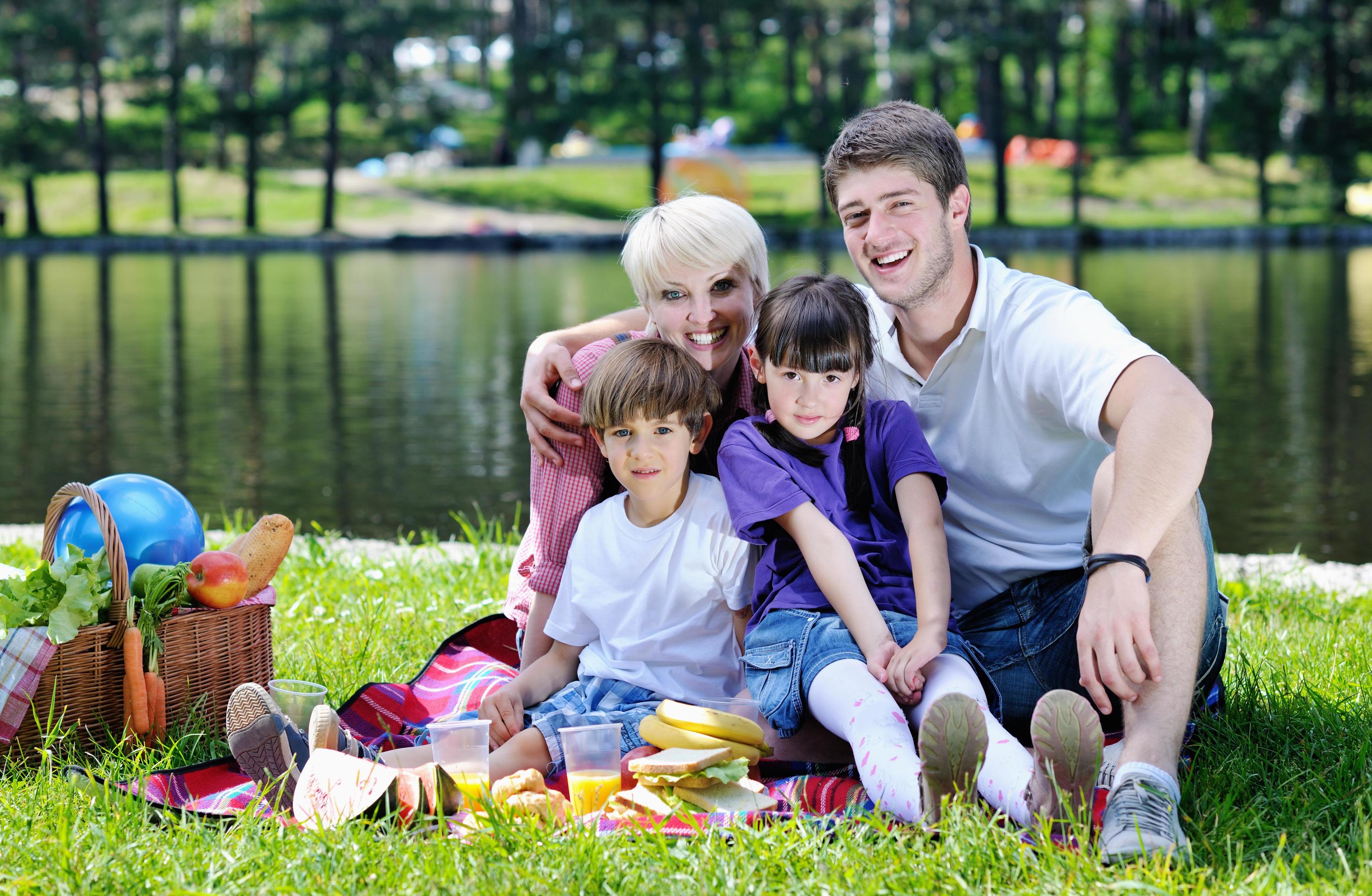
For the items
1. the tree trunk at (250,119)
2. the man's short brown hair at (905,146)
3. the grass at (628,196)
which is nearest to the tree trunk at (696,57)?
the grass at (628,196)

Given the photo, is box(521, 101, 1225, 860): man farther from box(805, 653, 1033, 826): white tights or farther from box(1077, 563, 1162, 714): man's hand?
box(805, 653, 1033, 826): white tights

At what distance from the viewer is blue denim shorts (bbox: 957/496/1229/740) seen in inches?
121

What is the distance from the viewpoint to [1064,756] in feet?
7.79

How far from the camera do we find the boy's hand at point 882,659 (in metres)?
2.81

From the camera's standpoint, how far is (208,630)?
3332mm

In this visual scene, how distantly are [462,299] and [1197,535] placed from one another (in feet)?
55.5

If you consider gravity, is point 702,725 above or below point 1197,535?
below

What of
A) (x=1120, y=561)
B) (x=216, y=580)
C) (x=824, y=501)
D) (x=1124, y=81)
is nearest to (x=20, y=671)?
(x=216, y=580)

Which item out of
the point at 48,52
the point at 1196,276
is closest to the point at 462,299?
the point at 1196,276

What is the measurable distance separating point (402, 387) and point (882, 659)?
9204 millimetres

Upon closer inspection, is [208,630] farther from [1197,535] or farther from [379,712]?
[1197,535]

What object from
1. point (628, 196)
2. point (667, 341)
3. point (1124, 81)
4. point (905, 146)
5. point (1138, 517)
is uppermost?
point (1124, 81)

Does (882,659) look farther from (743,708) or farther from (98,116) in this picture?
(98,116)

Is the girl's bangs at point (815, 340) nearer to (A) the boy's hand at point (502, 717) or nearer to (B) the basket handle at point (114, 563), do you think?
(A) the boy's hand at point (502, 717)
